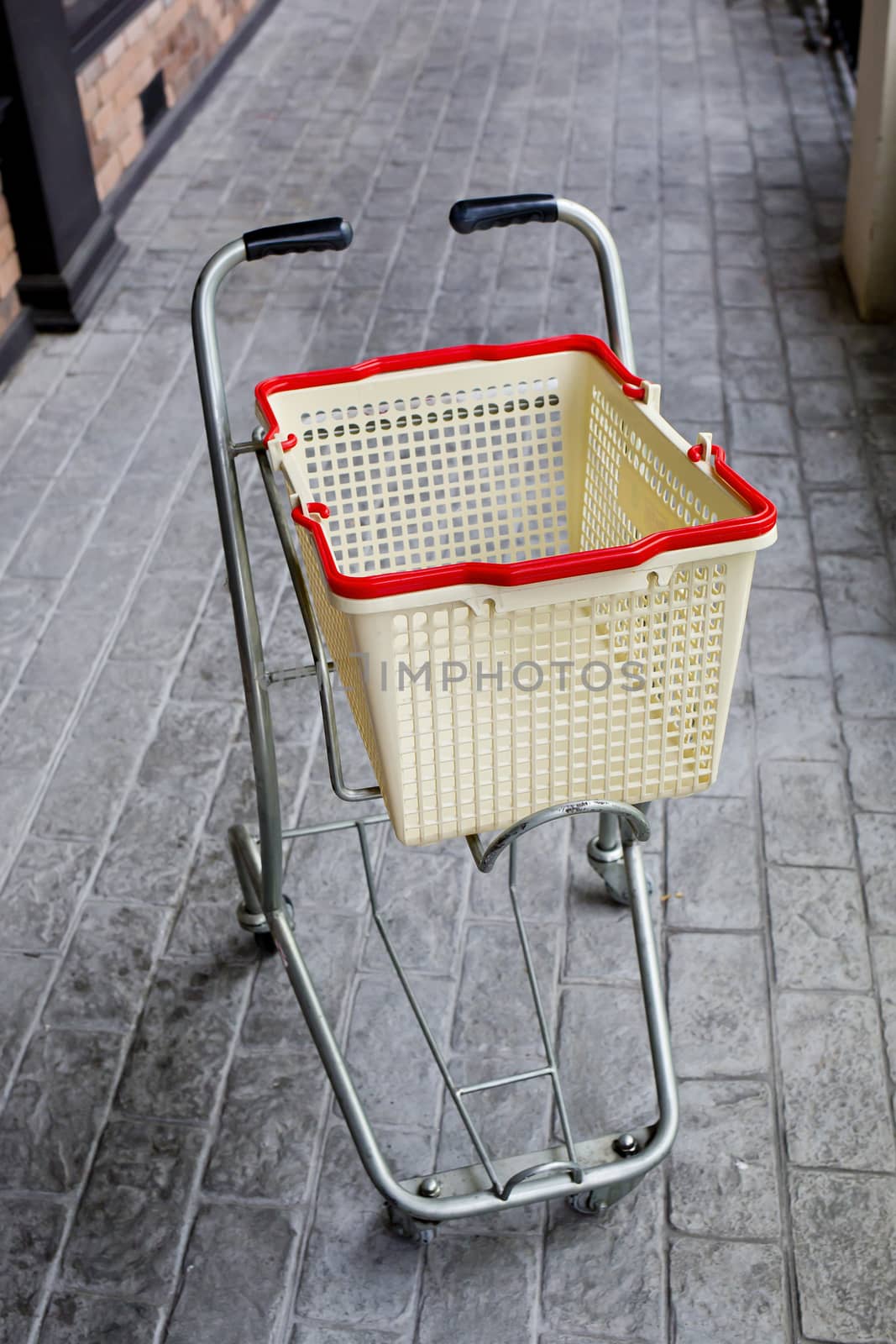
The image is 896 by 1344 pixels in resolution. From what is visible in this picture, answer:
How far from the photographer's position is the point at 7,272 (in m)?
4.21

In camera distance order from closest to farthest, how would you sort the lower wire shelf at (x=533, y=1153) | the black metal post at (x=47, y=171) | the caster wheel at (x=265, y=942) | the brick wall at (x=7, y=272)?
the lower wire shelf at (x=533, y=1153) → the caster wheel at (x=265, y=942) → the black metal post at (x=47, y=171) → the brick wall at (x=7, y=272)

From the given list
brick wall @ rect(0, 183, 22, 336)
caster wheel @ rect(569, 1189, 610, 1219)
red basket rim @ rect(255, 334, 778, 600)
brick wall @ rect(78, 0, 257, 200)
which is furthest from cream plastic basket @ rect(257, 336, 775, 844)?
brick wall @ rect(78, 0, 257, 200)

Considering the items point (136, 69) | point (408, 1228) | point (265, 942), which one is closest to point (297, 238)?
point (265, 942)

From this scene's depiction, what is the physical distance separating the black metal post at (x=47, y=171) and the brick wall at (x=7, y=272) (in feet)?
0.09

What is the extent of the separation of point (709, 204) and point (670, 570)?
397 cm

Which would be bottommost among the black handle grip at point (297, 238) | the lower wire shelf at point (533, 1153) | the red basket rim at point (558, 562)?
the lower wire shelf at point (533, 1153)

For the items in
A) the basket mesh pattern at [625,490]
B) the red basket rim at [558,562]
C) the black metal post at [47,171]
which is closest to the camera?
the red basket rim at [558,562]

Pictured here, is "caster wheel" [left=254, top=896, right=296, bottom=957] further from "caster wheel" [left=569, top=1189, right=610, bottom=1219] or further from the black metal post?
the black metal post

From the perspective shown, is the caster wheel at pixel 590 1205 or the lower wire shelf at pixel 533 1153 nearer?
the lower wire shelf at pixel 533 1153

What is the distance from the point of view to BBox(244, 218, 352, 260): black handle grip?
65.4 inches

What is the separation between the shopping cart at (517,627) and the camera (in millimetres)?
1457

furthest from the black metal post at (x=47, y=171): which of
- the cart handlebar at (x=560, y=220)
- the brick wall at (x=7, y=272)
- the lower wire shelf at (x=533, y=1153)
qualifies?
the lower wire shelf at (x=533, y=1153)

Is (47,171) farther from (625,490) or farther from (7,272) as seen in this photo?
(625,490)

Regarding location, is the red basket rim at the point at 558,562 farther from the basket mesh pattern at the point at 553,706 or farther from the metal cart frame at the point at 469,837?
the metal cart frame at the point at 469,837
